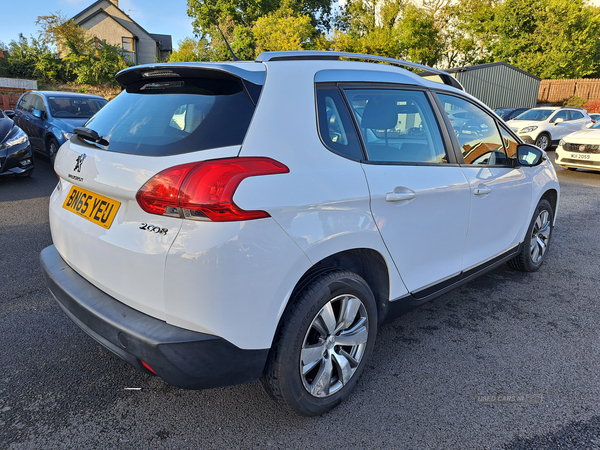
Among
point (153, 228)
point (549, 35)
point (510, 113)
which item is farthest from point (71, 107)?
point (549, 35)

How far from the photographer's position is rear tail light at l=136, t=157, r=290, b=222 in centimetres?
167

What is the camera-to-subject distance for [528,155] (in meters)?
3.57

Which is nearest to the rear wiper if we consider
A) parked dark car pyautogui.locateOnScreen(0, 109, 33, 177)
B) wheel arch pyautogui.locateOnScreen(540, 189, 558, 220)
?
wheel arch pyautogui.locateOnScreen(540, 189, 558, 220)

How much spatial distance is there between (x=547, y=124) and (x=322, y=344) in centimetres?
1673

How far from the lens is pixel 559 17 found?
1487 inches

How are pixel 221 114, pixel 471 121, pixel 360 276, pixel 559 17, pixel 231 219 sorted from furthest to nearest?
pixel 559 17 < pixel 471 121 < pixel 360 276 < pixel 221 114 < pixel 231 219

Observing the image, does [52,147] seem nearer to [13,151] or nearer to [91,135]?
[13,151]

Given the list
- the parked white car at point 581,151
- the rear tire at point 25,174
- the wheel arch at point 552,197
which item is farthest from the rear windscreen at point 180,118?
the parked white car at point 581,151

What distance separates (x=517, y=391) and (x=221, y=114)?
87.4 inches

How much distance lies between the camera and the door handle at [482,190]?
2.93 m

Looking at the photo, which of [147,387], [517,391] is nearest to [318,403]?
[147,387]

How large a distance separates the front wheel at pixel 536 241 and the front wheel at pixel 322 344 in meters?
2.41

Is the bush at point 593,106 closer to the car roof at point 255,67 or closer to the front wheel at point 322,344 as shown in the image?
the car roof at point 255,67

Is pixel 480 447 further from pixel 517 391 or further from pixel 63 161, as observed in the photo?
pixel 63 161
